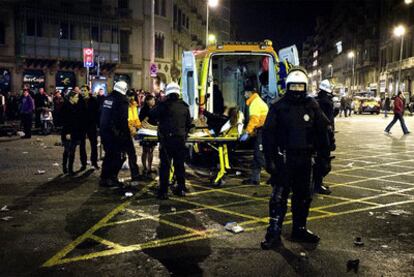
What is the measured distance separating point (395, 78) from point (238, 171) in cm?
5549

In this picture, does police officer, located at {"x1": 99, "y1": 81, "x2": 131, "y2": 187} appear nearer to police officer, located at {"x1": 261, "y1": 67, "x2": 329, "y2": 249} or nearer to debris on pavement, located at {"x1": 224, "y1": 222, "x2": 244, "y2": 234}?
debris on pavement, located at {"x1": 224, "y1": 222, "x2": 244, "y2": 234}

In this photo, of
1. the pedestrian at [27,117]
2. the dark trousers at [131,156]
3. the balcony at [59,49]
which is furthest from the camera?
the balcony at [59,49]

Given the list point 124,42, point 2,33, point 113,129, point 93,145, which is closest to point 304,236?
point 113,129

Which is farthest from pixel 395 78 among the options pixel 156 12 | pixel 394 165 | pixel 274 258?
pixel 274 258

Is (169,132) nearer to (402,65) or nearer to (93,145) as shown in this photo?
(93,145)

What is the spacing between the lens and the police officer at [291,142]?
5.29 meters

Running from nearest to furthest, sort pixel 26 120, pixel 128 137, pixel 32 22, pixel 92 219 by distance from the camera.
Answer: pixel 92 219, pixel 128 137, pixel 26 120, pixel 32 22

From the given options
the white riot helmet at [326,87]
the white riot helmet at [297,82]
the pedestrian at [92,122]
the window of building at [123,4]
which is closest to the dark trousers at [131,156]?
the pedestrian at [92,122]

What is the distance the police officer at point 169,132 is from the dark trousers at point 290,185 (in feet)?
8.85

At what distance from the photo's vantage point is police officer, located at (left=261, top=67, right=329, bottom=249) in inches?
208

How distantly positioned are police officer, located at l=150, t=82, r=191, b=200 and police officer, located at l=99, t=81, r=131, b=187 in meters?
1.19

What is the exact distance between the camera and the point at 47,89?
118 feet

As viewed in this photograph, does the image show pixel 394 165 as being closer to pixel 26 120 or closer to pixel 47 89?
pixel 26 120

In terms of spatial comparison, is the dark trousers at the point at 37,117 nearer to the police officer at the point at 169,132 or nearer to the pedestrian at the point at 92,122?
the pedestrian at the point at 92,122
